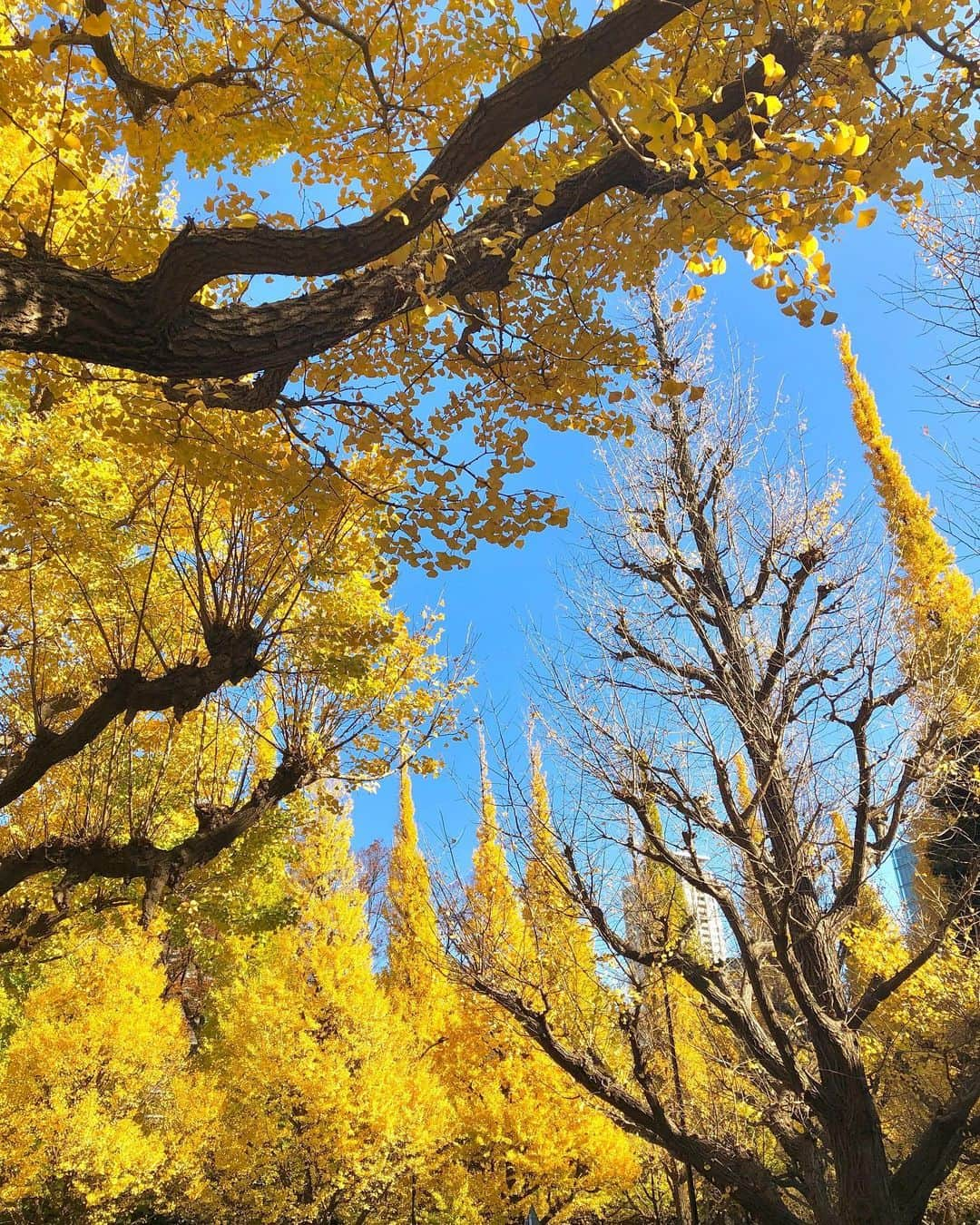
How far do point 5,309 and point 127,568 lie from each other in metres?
4.52

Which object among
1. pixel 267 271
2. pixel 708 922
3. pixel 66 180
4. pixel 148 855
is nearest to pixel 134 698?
pixel 148 855

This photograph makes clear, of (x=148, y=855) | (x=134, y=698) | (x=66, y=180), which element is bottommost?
(x=148, y=855)

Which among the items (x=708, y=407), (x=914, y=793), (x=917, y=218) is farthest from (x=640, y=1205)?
(x=917, y=218)

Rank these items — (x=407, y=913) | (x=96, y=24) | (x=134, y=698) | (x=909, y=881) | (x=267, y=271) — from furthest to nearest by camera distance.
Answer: (x=407, y=913) < (x=909, y=881) < (x=134, y=698) < (x=267, y=271) < (x=96, y=24)

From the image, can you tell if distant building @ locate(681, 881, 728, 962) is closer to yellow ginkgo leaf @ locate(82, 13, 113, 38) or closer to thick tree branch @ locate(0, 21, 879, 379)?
thick tree branch @ locate(0, 21, 879, 379)

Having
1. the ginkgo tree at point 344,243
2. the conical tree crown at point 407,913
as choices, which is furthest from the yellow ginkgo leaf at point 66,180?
the conical tree crown at point 407,913

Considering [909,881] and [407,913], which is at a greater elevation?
[407,913]

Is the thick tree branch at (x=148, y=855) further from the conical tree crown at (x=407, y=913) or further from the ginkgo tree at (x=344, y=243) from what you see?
the conical tree crown at (x=407, y=913)

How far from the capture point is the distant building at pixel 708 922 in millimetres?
5304

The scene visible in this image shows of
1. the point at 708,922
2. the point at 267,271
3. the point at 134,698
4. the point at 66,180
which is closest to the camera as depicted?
the point at 267,271

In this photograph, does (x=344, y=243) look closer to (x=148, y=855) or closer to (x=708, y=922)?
(x=148, y=855)

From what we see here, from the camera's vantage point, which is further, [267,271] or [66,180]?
[66,180]

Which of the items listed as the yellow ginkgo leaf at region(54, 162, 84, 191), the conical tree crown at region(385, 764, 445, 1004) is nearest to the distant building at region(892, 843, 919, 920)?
the yellow ginkgo leaf at region(54, 162, 84, 191)

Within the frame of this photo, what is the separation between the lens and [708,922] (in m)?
6.29
